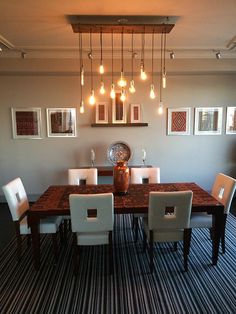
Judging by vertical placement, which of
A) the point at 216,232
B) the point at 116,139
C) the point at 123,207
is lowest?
the point at 216,232

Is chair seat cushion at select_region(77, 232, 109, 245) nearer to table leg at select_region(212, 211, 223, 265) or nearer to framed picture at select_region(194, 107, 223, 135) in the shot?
table leg at select_region(212, 211, 223, 265)

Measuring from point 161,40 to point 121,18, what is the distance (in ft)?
3.39

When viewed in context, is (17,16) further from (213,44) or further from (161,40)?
(213,44)

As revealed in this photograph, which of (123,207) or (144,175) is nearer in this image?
(123,207)

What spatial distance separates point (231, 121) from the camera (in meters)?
5.00

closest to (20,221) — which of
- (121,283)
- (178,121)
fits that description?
Answer: (121,283)

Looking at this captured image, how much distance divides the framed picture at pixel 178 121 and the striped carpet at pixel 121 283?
7.88 feet

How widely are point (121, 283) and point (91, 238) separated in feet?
1.80

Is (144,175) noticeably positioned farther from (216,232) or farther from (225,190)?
(216,232)

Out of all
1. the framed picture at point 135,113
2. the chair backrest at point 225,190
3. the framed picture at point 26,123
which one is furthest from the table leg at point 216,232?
the framed picture at point 26,123

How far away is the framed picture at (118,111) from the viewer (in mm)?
4820

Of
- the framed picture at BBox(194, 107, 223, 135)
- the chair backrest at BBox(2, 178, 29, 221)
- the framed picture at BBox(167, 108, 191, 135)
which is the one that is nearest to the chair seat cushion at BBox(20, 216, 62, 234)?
the chair backrest at BBox(2, 178, 29, 221)

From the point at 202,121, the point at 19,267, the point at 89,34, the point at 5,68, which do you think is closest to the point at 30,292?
the point at 19,267

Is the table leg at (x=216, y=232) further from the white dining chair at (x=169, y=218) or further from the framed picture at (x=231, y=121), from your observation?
the framed picture at (x=231, y=121)
